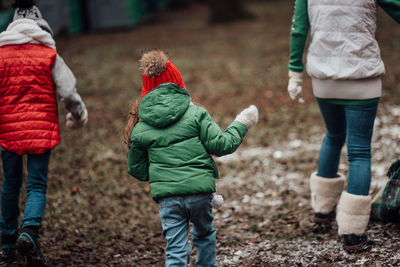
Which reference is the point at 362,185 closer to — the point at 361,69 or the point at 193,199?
the point at 361,69

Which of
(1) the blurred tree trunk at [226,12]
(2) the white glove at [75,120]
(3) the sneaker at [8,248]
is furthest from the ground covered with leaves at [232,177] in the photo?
(1) the blurred tree trunk at [226,12]

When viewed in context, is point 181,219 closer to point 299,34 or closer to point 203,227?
point 203,227

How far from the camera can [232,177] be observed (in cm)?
568

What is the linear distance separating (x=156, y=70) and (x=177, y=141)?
0.46m

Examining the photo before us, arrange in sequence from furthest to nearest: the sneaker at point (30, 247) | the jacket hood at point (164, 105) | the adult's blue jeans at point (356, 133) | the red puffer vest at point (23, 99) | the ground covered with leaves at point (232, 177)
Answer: the ground covered with leaves at point (232, 177), the red puffer vest at point (23, 99), the adult's blue jeans at point (356, 133), the sneaker at point (30, 247), the jacket hood at point (164, 105)

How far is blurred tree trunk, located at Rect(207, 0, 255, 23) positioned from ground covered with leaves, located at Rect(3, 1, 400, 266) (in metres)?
7.21

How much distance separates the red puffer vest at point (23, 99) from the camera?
11.8 ft

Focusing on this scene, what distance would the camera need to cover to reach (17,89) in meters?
3.59

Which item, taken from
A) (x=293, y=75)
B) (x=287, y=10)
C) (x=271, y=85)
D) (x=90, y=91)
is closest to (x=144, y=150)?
(x=293, y=75)

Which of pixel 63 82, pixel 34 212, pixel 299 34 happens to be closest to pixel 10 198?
pixel 34 212

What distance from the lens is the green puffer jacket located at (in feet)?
9.39

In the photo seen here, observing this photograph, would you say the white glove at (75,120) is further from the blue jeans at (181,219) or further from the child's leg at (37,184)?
the blue jeans at (181,219)

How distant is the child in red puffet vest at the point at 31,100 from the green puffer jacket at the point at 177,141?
3.45ft

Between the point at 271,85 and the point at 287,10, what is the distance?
1394 cm
